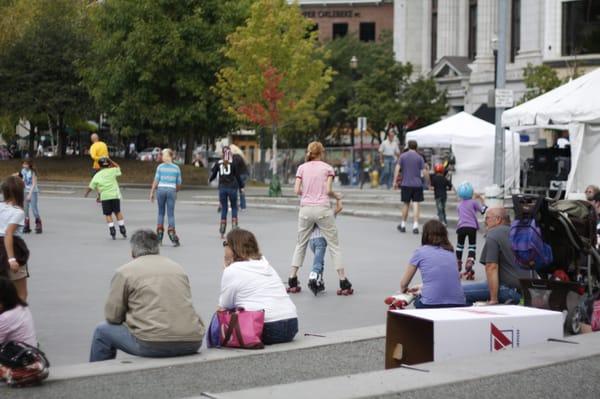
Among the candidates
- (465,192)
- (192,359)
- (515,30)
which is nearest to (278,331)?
(192,359)

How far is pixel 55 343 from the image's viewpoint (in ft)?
36.6

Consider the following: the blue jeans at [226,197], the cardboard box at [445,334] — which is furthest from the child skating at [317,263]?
the blue jeans at [226,197]

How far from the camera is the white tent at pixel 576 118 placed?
22.2m

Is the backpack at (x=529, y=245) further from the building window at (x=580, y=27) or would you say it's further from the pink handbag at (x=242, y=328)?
the building window at (x=580, y=27)

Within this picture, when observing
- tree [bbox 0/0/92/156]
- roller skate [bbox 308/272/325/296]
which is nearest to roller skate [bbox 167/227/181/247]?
roller skate [bbox 308/272/325/296]

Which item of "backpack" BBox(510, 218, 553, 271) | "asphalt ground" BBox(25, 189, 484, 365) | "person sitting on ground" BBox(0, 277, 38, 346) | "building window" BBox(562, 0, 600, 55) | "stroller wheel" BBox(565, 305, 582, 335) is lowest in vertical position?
"asphalt ground" BBox(25, 189, 484, 365)

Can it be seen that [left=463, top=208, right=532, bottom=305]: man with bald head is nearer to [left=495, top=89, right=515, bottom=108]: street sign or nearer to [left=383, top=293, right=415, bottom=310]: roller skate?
[left=383, top=293, right=415, bottom=310]: roller skate

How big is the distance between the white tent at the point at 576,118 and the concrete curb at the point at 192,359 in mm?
12527

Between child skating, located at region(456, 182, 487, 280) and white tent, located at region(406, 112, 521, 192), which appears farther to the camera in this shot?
white tent, located at region(406, 112, 521, 192)

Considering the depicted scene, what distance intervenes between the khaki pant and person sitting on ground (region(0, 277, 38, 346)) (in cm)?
628

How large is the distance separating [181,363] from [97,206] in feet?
78.3

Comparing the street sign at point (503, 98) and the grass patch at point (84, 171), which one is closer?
the street sign at point (503, 98)

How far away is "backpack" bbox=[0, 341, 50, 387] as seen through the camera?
8156mm

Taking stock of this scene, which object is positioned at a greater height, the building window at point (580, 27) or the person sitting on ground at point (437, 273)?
the building window at point (580, 27)
